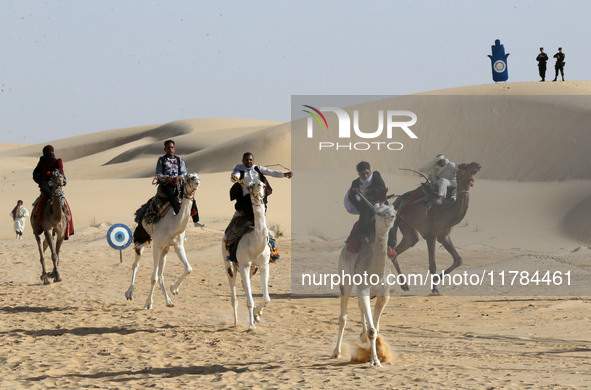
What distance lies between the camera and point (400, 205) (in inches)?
706

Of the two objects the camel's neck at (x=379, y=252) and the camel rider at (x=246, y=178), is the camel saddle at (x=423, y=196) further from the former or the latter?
the camel's neck at (x=379, y=252)

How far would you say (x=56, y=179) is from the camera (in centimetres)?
Answer: 1609

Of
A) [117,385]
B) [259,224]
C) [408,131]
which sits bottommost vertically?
[117,385]

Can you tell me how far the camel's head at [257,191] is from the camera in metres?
11.2

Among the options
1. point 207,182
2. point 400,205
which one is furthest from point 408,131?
point 400,205

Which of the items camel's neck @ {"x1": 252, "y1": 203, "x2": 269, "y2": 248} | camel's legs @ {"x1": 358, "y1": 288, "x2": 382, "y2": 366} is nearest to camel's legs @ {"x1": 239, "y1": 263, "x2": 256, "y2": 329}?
camel's neck @ {"x1": 252, "y1": 203, "x2": 269, "y2": 248}

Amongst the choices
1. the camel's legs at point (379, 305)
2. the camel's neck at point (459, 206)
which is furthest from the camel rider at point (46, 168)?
the camel's legs at point (379, 305)

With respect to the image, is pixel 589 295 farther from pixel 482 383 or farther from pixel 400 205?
pixel 482 383

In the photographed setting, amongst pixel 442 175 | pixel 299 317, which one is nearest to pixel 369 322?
pixel 299 317

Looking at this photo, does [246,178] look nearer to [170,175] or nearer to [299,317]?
[170,175]

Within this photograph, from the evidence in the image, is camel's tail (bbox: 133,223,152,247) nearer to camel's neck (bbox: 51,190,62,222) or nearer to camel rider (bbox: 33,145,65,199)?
camel's neck (bbox: 51,190,62,222)

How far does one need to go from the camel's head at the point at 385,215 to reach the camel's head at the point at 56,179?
8328mm

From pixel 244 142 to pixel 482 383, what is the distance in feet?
246

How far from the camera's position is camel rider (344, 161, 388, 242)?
9.95 meters
